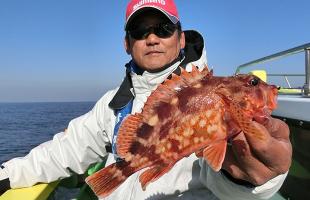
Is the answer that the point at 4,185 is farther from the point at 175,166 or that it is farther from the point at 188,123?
the point at 188,123

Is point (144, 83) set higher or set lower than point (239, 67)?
higher

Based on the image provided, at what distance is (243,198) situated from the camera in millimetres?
2881

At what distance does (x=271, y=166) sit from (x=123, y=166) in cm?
97

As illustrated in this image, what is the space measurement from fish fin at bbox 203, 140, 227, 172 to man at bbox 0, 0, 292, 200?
0.11 meters

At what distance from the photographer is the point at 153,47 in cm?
412

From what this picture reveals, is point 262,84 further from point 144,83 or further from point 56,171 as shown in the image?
point 56,171

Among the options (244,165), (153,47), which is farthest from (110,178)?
(153,47)

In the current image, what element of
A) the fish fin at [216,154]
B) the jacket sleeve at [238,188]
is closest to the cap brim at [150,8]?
the jacket sleeve at [238,188]

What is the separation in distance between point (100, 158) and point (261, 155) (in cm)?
289

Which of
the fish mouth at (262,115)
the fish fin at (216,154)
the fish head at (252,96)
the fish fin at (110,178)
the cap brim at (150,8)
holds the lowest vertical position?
the fish fin at (110,178)

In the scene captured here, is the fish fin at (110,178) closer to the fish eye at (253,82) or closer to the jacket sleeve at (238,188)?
the jacket sleeve at (238,188)

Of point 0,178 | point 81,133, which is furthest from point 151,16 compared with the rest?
point 0,178

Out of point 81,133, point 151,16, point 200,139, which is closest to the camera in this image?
point 200,139

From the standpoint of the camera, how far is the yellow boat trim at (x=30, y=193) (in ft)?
15.5
